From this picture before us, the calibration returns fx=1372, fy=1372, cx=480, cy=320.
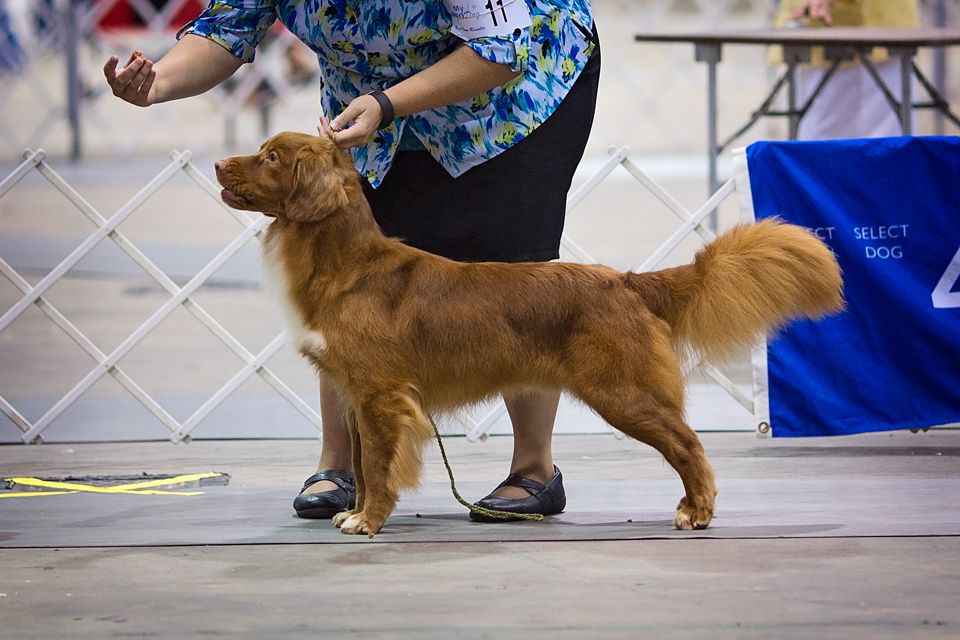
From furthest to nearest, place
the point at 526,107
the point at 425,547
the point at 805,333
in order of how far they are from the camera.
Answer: the point at 805,333, the point at 526,107, the point at 425,547

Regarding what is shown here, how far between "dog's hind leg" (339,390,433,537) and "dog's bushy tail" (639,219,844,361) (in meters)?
0.59

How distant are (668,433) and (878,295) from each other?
4.03 feet

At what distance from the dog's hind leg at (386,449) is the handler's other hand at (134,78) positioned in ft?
2.75

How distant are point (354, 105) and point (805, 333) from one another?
1.65 meters

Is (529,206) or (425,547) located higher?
(529,206)

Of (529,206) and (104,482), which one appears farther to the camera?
(104,482)

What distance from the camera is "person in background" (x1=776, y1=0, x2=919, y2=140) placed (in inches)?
274

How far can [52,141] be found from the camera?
1441cm

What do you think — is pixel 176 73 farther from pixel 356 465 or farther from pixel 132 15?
pixel 132 15

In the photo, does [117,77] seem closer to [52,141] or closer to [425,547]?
[425,547]

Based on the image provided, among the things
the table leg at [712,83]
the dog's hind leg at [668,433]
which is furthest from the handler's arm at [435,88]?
the table leg at [712,83]

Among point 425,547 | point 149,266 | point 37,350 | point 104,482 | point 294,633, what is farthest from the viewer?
point 37,350

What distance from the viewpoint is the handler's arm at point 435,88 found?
2.89 meters

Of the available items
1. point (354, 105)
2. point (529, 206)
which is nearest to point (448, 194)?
point (529, 206)
